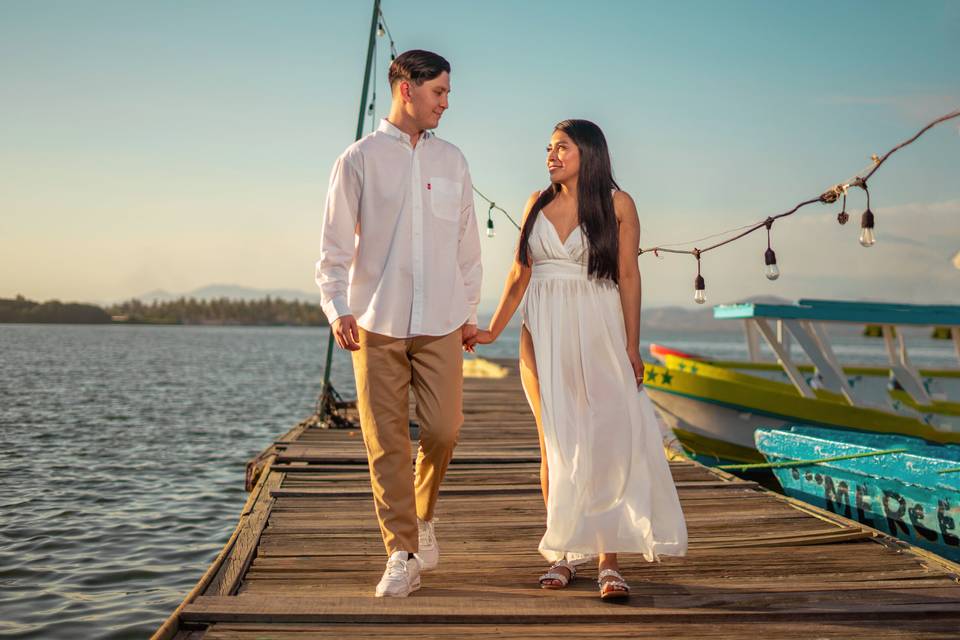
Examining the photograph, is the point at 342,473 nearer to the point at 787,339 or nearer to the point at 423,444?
the point at 423,444

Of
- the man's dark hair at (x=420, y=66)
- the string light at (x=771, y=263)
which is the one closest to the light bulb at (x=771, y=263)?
the string light at (x=771, y=263)

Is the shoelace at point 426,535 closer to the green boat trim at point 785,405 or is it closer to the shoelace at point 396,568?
the shoelace at point 396,568

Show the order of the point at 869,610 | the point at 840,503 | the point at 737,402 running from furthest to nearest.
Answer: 1. the point at 737,402
2. the point at 840,503
3. the point at 869,610

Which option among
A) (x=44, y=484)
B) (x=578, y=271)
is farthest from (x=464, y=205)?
(x=44, y=484)

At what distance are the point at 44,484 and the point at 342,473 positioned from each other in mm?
6392

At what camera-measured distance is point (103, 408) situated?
23562mm

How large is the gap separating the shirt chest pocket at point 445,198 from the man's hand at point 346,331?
2.12 feet

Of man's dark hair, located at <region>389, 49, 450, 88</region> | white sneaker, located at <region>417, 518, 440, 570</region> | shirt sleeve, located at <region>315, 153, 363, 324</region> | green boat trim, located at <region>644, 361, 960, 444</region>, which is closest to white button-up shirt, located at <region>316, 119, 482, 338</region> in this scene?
shirt sleeve, located at <region>315, 153, 363, 324</region>

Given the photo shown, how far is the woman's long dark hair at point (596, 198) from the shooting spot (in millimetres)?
3883

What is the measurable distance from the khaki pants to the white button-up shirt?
0.09 meters

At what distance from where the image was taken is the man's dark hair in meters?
3.79

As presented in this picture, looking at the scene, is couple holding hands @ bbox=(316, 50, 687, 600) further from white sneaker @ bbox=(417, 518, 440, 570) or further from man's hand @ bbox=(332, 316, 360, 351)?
white sneaker @ bbox=(417, 518, 440, 570)

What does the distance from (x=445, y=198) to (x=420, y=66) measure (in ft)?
1.98

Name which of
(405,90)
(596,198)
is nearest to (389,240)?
(405,90)
